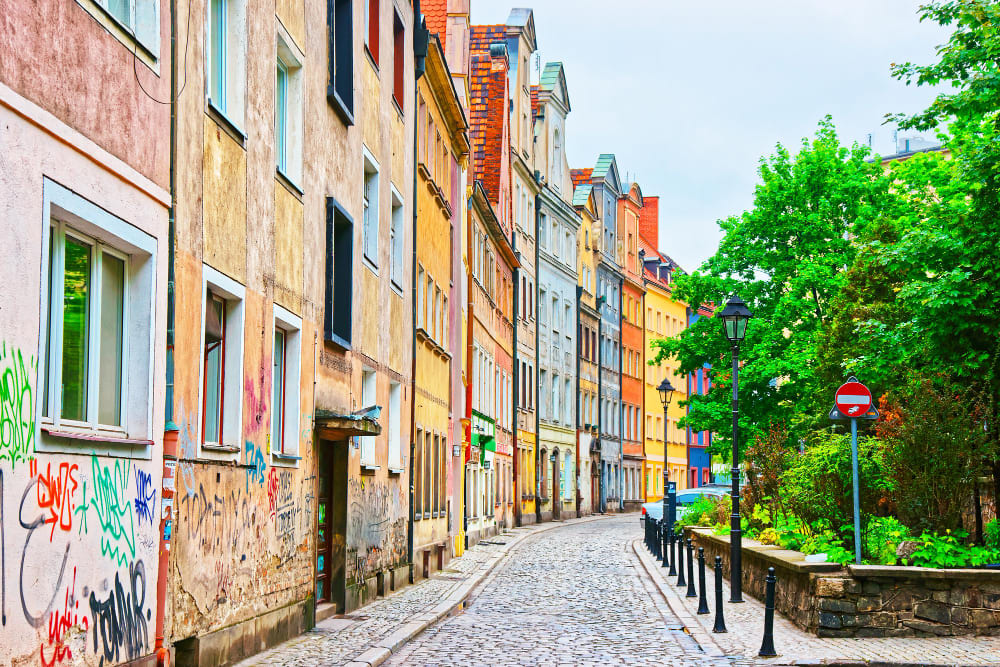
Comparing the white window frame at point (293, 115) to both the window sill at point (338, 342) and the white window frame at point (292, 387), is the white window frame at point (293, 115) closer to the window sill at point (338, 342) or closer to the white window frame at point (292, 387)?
the white window frame at point (292, 387)

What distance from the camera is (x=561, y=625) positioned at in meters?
16.4

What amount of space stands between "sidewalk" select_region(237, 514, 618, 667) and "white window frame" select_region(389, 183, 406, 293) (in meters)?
5.15

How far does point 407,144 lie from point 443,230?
636 cm

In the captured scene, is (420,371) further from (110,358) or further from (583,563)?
(110,358)

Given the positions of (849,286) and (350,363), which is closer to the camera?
(350,363)

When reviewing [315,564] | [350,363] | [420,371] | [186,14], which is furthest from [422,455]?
[186,14]

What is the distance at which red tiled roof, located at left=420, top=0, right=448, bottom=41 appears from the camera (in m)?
33.6

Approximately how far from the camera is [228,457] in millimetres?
11930

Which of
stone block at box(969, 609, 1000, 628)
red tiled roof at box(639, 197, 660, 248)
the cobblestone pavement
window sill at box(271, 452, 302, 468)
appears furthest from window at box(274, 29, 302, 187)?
red tiled roof at box(639, 197, 660, 248)

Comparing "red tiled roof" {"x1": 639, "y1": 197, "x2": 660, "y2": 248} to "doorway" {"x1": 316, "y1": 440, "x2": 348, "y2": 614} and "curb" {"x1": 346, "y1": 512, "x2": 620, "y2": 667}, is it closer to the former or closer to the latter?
"curb" {"x1": 346, "y1": 512, "x2": 620, "y2": 667}

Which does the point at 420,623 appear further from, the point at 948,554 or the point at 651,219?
the point at 651,219

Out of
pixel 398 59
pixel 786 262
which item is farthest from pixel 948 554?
pixel 786 262

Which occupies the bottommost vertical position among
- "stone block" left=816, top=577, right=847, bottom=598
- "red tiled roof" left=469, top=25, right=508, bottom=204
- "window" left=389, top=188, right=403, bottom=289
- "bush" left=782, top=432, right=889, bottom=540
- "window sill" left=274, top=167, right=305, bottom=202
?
"stone block" left=816, top=577, right=847, bottom=598

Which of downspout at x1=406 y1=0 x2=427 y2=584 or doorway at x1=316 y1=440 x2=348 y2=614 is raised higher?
downspout at x1=406 y1=0 x2=427 y2=584
